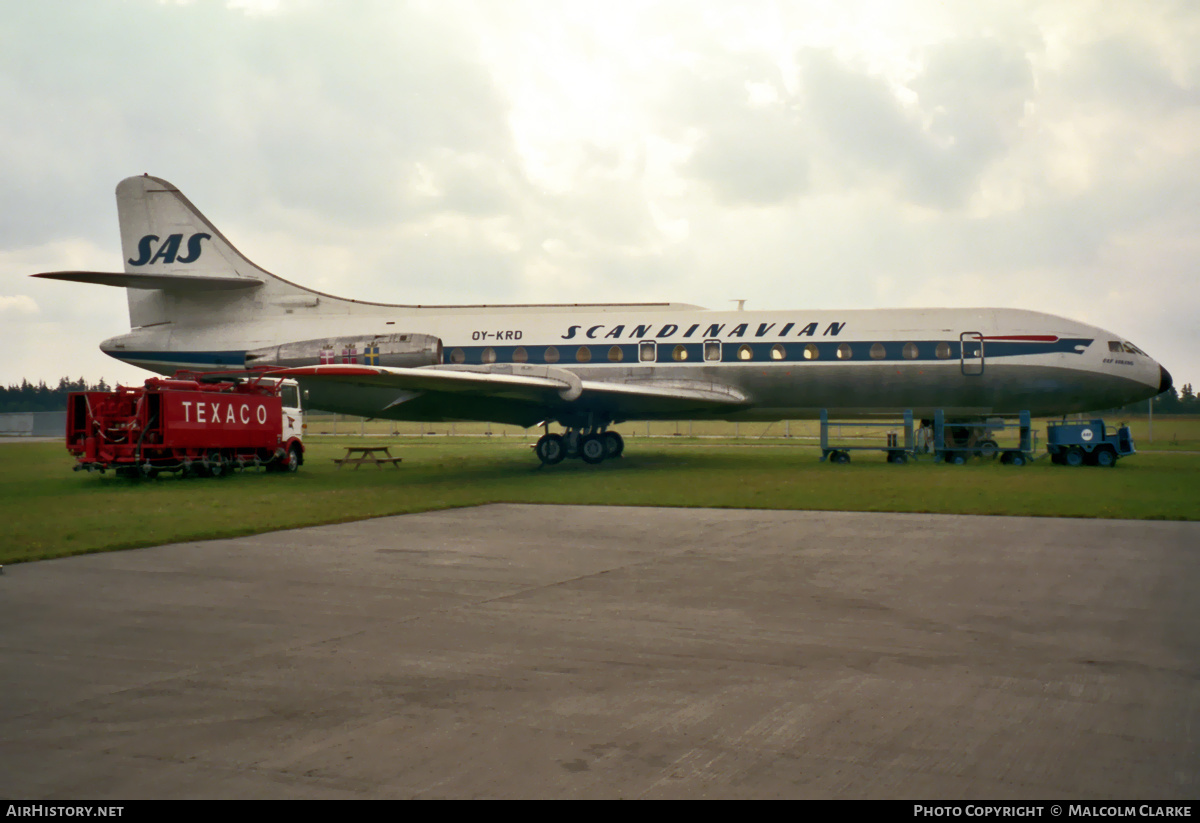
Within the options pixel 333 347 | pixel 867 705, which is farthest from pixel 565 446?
pixel 867 705

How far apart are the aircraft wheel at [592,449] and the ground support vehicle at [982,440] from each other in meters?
8.16

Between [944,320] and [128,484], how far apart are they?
17.9 m

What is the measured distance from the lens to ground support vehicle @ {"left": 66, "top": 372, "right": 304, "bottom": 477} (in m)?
17.6

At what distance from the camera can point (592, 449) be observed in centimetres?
2153

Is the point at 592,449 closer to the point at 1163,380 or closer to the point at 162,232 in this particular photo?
the point at 162,232

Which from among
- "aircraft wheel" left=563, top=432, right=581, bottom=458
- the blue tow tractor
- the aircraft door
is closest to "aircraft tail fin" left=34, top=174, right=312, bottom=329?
"aircraft wheel" left=563, top=432, right=581, bottom=458

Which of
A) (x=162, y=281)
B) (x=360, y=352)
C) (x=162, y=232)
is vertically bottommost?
(x=360, y=352)

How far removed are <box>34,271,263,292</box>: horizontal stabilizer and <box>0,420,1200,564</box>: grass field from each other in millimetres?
4386

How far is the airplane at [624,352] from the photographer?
2098cm

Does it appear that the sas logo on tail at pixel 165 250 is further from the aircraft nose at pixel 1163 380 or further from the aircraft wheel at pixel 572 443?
the aircraft nose at pixel 1163 380

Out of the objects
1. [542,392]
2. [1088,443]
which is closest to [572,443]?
[542,392]

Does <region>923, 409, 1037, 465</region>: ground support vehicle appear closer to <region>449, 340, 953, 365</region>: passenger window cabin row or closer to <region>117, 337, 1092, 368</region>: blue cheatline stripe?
<region>117, 337, 1092, 368</region>: blue cheatline stripe

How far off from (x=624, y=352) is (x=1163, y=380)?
13.0 m

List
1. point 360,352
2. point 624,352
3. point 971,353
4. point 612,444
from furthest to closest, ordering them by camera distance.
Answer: point 612,444 < point 624,352 < point 360,352 < point 971,353
